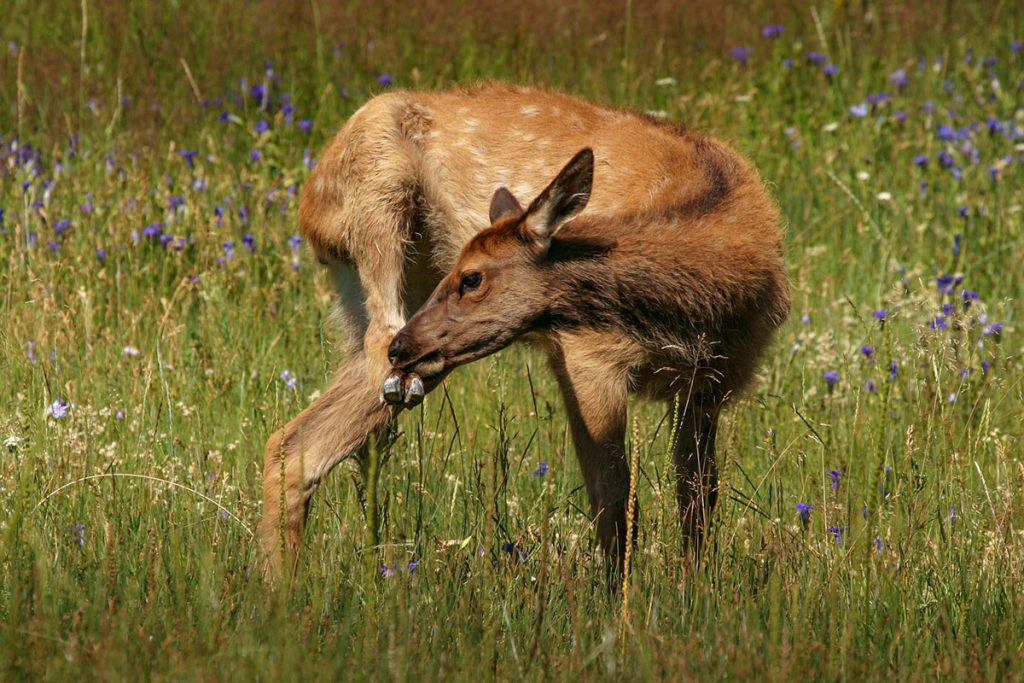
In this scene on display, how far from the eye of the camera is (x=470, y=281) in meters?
4.49


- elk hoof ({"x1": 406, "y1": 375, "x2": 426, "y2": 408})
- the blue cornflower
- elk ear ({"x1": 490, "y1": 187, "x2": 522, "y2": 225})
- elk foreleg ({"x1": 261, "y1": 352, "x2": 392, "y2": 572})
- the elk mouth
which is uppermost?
elk ear ({"x1": 490, "y1": 187, "x2": 522, "y2": 225})

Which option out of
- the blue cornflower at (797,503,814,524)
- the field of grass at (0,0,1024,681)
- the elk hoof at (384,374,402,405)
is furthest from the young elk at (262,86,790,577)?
the blue cornflower at (797,503,814,524)

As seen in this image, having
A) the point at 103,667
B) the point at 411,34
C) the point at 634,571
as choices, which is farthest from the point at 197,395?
the point at 411,34

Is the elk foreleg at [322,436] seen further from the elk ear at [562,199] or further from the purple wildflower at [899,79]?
the purple wildflower at [899,79]

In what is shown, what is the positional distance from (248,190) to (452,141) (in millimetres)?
2232

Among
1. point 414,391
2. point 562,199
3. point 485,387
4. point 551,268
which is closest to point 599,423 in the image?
point 551,268

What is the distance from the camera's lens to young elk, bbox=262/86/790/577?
448 cm

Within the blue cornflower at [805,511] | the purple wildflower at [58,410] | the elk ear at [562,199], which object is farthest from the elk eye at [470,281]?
the purple wildflower at [58,410]

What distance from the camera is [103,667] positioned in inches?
116

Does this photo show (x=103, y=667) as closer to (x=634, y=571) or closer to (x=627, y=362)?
(x=634, y=571)

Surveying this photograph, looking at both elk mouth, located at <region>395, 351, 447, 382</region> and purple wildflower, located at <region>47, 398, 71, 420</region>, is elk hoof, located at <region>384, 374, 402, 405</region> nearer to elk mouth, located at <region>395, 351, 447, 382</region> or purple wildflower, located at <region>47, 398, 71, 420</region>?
elk mouth, located at <region>395, 351, 447, 382</region>

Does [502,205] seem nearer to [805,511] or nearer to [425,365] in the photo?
[425,365]

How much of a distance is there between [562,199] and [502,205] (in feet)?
1.35

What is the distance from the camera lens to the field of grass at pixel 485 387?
3.54 metres
